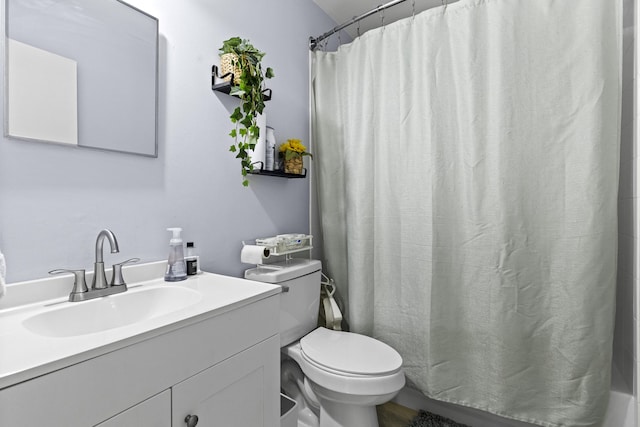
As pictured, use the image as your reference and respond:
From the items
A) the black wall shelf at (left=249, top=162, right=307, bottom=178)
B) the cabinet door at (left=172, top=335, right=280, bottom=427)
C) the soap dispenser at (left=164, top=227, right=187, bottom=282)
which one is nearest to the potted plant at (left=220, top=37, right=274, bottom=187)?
the black wall shelf at (left=249, top=162, right=307, bottom=178)

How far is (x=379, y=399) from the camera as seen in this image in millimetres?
1218

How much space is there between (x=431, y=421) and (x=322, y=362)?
77 cm

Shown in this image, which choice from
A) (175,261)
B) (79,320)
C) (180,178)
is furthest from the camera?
(180,178)

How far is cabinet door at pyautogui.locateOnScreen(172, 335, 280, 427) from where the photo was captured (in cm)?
75

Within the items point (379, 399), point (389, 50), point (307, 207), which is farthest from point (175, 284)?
point (389, 50)

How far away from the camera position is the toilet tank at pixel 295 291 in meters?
1.41

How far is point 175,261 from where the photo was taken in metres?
1.11

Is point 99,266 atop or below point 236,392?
atop

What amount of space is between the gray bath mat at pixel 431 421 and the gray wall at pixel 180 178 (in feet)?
3.83

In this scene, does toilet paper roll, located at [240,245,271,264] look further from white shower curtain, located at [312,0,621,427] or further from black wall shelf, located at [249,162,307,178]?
white shower curtain, located at [312,0,621,427]

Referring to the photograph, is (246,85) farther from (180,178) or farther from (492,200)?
(492,200)

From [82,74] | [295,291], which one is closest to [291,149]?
[295,291]

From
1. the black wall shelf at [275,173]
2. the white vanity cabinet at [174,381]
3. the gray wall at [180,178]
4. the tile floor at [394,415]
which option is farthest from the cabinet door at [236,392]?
the tile floor at [394,415]

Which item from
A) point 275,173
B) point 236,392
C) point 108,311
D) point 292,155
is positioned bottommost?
point 236,392
